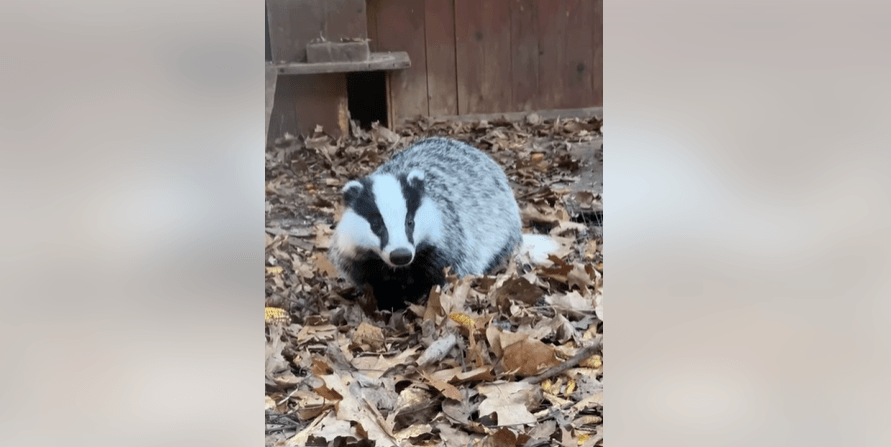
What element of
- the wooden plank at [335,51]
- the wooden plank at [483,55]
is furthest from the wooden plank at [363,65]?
the wooden plank at [483,55]

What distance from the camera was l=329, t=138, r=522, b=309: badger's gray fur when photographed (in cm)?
153

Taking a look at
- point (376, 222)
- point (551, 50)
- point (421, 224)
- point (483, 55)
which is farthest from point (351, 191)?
point (551, 50)

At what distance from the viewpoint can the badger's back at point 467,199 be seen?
5.02 ft

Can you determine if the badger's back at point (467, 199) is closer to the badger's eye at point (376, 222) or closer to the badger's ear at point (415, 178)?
the badger's ear at point (415, 178)

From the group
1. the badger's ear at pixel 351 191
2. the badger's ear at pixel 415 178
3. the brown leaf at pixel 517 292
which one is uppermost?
the badger's ear at pixel 415 178

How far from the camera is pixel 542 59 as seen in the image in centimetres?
143

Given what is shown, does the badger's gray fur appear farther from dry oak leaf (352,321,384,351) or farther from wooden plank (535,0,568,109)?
wooden plank (535,0,568,109)

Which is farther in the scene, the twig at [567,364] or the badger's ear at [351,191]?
the badger's ear at [351,191]

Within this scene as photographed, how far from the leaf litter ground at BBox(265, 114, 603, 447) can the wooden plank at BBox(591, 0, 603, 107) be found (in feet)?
0.16

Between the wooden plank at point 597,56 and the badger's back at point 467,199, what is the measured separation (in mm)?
303

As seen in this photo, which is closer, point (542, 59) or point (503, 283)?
point (542, 59)
